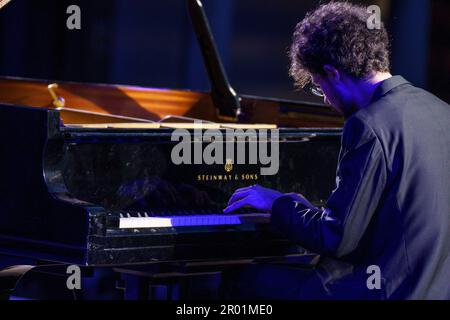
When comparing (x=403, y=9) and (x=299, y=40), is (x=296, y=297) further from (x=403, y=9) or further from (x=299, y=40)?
(x=403, y=9)

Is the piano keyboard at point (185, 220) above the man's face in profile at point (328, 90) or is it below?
below

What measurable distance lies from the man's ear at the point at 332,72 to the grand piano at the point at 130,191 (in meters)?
0.62

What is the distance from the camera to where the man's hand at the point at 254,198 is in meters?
3.17

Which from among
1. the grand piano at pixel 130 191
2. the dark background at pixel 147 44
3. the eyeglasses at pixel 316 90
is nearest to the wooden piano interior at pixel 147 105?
the grand piano at pixel 130 191

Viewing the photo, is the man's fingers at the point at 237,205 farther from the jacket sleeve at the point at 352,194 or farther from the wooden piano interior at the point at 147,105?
the wooden piano interior at the point at 147,105

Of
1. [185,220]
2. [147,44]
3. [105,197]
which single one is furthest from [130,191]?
[147,44]

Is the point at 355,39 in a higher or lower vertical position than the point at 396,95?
higher

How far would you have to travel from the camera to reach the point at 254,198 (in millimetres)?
3215

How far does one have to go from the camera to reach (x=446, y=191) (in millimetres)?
2912

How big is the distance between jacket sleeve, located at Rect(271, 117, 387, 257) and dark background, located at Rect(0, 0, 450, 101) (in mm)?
3000

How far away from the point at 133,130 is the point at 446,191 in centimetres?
121

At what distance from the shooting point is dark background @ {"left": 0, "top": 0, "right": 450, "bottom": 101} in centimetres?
691

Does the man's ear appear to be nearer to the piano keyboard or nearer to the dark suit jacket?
the dark suit jacket

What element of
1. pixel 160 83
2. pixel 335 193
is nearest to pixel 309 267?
pixel 335 193
